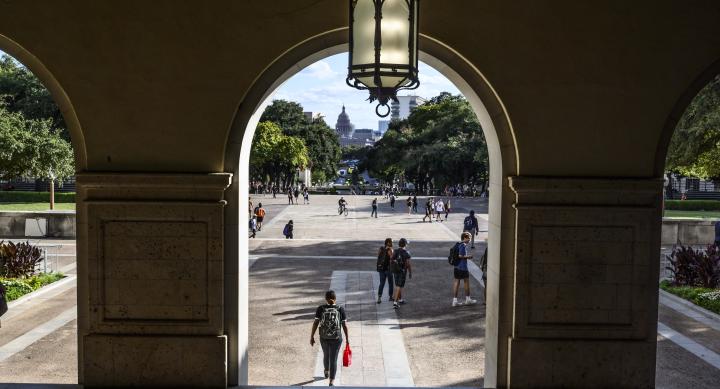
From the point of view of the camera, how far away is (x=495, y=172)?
649 cm

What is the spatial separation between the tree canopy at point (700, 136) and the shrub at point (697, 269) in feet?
12.9

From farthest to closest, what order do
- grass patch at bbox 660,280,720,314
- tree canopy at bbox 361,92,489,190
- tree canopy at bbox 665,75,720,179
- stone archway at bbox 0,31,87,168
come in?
tree canopy at bbox 361,92,489,190 < tree canopy at bbox 665,75,720,179 < grass patch at bbox 660,280,720,314 < stone archway at bbox 0,31,87,168

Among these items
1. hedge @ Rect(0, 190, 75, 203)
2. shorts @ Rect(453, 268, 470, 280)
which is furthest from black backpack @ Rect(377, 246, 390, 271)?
hedge @ Rect(0, 190, 75, 203)

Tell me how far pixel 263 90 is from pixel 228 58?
43 cm

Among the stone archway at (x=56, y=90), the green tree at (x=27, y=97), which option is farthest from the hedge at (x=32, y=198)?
the stone archway at (x=56, y=90)

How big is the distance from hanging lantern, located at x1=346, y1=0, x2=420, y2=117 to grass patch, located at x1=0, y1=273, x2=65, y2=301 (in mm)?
10811

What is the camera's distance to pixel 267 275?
16.1 metres

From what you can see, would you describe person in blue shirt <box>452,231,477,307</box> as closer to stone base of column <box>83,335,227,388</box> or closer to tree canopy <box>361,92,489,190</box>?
stone base of column <box>83,335,227,388</box>

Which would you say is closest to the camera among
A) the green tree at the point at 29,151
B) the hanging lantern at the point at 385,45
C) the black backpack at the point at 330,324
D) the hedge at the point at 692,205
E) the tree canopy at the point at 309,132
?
the hanging lantern at the point at 385,45

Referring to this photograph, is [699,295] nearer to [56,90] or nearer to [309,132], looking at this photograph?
[56,90]

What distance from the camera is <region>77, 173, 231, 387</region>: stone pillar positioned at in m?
5.89

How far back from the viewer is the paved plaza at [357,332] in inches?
338

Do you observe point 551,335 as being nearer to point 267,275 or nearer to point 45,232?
point 267,275

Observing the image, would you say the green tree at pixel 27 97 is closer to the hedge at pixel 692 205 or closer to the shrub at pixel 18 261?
the shrub at pixel 18 261
